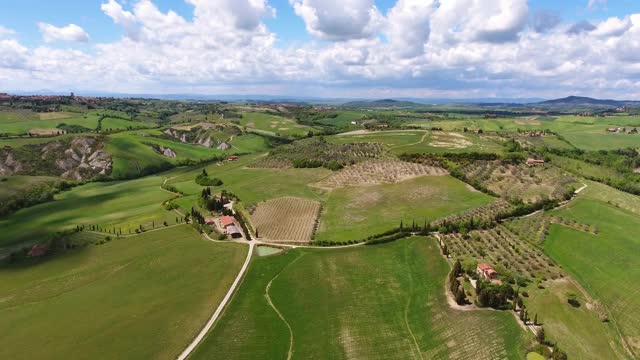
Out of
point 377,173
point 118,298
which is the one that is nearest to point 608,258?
point 377,173

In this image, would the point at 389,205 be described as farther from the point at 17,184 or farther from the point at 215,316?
the point at 17,184

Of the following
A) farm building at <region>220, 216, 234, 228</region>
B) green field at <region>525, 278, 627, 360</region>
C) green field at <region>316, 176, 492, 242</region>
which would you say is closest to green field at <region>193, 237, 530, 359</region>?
green field at <region>525, 278, 627, 360</region>

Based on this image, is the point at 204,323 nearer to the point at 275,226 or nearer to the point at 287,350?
the point at 287,350

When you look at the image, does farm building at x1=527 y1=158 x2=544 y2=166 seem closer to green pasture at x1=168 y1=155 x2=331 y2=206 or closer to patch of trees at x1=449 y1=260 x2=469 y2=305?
green pasture at x1=168 y1=155 x2=331 y2=206

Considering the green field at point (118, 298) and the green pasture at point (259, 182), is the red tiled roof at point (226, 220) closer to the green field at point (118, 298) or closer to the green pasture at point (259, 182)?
the green field at point (118, 298)

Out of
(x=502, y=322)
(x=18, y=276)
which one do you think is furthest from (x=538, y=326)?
(x=18, y=276)

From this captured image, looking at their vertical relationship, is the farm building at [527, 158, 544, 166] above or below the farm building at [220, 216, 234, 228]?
above

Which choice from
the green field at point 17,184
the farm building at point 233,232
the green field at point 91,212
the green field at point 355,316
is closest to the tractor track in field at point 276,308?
the green field at point 355,316
